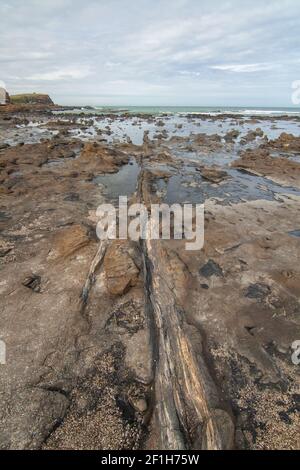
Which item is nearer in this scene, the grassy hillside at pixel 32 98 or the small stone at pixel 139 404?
the small stone at pixel 139 404

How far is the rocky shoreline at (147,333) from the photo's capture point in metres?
3.62

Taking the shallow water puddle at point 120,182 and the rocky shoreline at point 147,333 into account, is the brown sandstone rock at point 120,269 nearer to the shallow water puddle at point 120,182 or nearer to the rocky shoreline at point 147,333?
the rocky shoreline at point 147,333

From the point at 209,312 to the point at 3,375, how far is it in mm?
3632

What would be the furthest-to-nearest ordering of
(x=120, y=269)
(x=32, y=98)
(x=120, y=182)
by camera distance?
(x=32, y=98) < (x=120, y=182) < (x=120, y=269)

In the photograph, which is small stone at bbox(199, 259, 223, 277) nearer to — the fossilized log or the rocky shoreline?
the rocky shoreline

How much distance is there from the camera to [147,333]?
5.02m

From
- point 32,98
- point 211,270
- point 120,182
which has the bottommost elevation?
point 211,270

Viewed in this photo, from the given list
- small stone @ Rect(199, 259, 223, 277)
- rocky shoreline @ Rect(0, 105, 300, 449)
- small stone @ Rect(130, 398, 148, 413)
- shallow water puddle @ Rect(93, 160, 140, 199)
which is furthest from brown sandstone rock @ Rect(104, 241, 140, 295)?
shallow water puddle @ Rect(93, 160, 140, 199)

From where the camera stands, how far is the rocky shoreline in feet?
11.9

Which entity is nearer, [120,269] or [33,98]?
[120,269]

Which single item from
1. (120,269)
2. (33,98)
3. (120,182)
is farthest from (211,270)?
(33,98)

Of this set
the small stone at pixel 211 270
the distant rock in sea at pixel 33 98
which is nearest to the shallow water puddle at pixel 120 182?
the small stone at pixel 211 270

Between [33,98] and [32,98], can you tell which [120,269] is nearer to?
[32,98]

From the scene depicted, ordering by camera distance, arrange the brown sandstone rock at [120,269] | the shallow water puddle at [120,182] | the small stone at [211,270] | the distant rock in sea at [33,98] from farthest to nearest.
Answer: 1. the distant rock in sea at [33,98]
2. the shallow water puddle at [120,182]
3. the small stone at [211,270]
4. the brown sandstone rock at [120,269]
